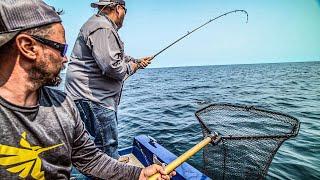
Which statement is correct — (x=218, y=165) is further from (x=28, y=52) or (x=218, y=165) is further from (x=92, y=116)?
(x=28, y=52)

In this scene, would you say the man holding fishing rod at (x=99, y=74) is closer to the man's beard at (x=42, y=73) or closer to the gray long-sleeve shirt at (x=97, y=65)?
the gray long-sleeve shirt at (x=97, y=65)

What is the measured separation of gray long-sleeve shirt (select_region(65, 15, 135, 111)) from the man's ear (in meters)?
1.43

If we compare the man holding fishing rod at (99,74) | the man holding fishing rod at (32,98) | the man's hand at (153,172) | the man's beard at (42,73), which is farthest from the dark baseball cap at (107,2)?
the man's hand at (153,172)

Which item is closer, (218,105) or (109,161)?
(109,161)

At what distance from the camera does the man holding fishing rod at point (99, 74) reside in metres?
3.10

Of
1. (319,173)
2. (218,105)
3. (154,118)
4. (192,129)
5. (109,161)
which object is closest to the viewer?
(109,161)

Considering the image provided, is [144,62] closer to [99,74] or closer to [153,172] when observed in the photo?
[99,74]

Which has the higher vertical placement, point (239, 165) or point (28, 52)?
point (28, 52)

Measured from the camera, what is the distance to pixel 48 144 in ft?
5.69

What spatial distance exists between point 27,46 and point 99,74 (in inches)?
67.1

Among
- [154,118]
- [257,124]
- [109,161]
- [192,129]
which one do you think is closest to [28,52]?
[109,161]

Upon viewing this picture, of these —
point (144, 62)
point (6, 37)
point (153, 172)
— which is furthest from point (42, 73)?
point (144, 62)

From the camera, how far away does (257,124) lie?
20.9 feet

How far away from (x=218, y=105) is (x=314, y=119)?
857cm
